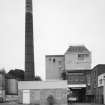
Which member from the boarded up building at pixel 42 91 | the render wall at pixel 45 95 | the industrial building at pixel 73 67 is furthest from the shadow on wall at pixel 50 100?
the industrial building at pixel 73 67

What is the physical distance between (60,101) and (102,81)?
9568 mm

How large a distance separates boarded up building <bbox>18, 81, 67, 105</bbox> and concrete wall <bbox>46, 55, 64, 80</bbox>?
28.0 meters

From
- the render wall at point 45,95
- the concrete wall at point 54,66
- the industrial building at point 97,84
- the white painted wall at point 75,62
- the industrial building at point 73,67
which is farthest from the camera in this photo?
the concrete wall at point 54,66

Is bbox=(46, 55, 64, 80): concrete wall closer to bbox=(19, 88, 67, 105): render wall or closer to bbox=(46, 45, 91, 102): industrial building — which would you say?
bbox=(46, 45, 91, 102): industrial building

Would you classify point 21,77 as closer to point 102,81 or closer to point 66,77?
point 66,77

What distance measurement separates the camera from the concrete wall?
77.9m

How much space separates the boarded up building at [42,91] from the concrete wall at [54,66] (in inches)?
1104

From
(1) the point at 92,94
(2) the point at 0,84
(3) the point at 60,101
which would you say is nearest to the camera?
(3) the point at 60,101

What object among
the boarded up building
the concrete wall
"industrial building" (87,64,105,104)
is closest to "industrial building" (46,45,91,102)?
the concrete wall

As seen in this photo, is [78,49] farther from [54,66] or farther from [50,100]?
[50,100]

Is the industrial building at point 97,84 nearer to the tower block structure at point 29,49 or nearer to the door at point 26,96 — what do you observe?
the tower block structure at point 29,49

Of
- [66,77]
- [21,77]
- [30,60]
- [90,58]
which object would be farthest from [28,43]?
[21,77]

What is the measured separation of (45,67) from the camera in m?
79.2

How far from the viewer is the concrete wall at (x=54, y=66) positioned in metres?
77.9
